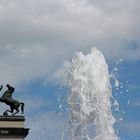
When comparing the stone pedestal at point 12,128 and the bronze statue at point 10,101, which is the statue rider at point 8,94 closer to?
the bronze statue at point 10,101

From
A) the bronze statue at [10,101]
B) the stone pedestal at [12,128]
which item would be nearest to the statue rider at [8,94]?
the bronze statue at [10,101]

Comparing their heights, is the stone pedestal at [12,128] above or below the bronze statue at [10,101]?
below

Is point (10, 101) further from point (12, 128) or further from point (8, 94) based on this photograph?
point (12, 128)

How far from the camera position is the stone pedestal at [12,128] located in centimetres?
8000

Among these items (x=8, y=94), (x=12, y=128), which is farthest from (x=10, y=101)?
(x=12, y=128)

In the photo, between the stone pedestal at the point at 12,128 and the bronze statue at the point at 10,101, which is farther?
the bronze statue at the point at 10,101

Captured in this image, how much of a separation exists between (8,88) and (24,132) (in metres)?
4.24

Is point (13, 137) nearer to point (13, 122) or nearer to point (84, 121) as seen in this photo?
point (13, 122)

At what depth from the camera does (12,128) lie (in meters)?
80.0

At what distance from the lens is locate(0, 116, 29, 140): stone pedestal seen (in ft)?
262

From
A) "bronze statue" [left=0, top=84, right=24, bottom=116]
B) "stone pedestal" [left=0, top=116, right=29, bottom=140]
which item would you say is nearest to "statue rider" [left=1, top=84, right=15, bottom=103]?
"bronze statue" [left=0, top=84, right=24, bottom=116]

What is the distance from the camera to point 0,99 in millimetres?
81438

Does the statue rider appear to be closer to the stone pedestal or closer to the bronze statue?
the bronze statue

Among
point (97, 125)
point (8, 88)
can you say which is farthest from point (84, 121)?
point (8, 88)
